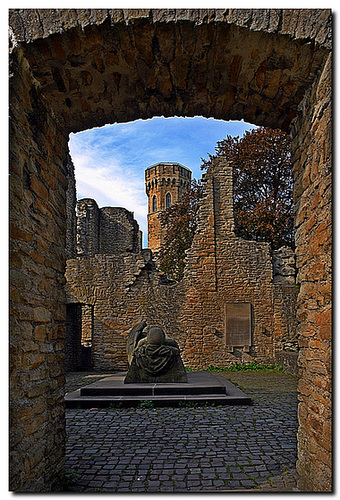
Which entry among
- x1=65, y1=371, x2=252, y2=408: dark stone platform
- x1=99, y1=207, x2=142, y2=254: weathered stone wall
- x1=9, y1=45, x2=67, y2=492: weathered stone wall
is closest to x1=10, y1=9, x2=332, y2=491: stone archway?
x1=9, y1=45, x2=67, y2=492: weathered stone wall

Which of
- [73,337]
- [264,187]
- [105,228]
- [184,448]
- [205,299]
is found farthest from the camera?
[105,228]

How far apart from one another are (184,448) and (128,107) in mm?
4059

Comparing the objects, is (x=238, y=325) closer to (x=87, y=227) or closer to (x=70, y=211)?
(x=70, y=211)

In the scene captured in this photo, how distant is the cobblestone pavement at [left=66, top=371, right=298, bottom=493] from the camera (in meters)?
4.06

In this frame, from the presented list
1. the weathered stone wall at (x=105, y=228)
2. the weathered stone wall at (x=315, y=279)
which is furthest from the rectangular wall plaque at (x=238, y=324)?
the weathered stone wall at (x=315, y=279)

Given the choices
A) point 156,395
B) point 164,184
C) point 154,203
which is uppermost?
point 164,184

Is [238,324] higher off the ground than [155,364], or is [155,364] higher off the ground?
[155,364]

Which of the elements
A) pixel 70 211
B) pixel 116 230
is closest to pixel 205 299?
pixel 70 211

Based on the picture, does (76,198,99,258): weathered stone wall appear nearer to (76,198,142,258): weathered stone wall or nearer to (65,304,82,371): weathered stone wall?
(76,198,142,258): weathered stone wall

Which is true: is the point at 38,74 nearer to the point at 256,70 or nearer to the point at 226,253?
the point at 256,70

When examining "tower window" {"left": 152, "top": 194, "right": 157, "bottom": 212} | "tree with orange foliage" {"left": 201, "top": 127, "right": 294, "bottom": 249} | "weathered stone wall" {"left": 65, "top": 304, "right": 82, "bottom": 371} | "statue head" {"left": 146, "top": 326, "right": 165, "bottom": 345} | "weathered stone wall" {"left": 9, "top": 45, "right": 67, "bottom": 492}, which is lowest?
"weathered stone wall" {"left": 65, "top": 304, "right": 82, "bottom": 371}

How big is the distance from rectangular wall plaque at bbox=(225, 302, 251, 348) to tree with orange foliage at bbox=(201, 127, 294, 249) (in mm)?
4661

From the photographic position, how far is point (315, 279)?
3.34 meters

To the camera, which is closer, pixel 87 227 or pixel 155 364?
pixel 155 364
